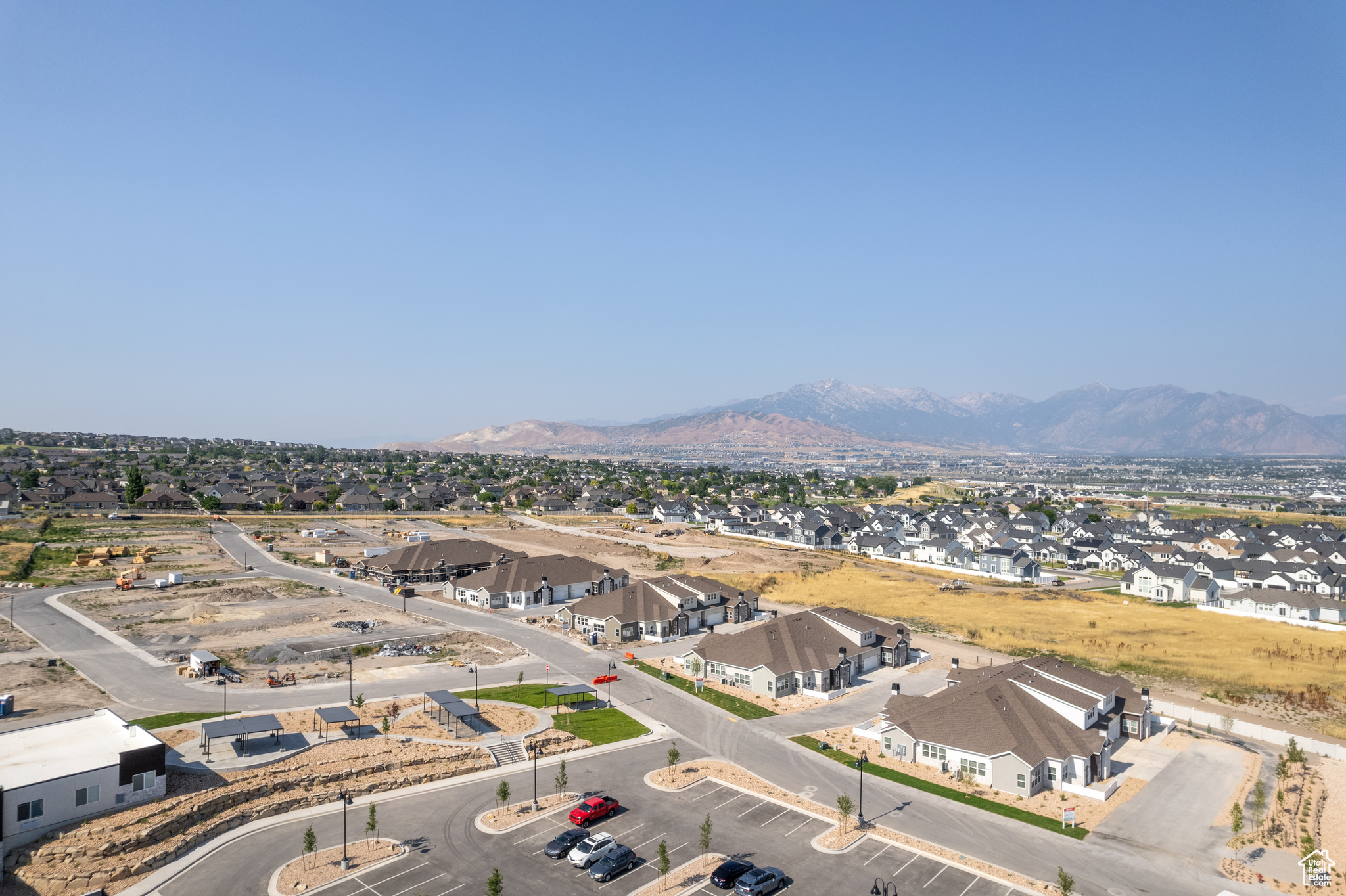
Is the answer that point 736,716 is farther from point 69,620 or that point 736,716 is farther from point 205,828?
point 69,620

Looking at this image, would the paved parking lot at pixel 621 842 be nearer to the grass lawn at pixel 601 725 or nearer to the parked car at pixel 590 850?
the parked car at pixel 590 850

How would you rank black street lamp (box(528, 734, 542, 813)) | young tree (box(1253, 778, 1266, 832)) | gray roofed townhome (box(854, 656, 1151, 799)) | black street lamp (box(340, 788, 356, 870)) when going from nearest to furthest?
1. black street lamp (box(340, 788, 356, 870))
2. black street lamp (box(528, 734, 542, 813))
3. young tree (box(1253, 778, 1266, 832))
4. gray roofed townhome (box(854, 656, 1151, 799))

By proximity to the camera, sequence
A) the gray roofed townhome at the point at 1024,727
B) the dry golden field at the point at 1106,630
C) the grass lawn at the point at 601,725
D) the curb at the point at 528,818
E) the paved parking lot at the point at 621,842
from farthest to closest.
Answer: the dry golden field at the point at 1106,630 → the grass lawn at the point at 601,725 → the gray roofed townhome at the point at 1024,727 → the curb at the point at 528,818 → the paved parking lot at the point at 621,842

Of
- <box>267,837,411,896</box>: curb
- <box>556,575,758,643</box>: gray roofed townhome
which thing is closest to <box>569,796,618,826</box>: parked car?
<box>267,837,411,896</box>: curb

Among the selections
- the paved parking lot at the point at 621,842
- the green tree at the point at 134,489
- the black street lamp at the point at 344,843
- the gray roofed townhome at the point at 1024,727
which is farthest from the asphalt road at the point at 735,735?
the green tree at the point at 134,489

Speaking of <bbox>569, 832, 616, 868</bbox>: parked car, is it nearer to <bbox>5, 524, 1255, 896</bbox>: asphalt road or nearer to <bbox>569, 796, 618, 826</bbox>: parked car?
<bbox>569, 796, 618, 826</bbox>: parked car

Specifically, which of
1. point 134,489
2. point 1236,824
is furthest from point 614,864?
point 134,489
